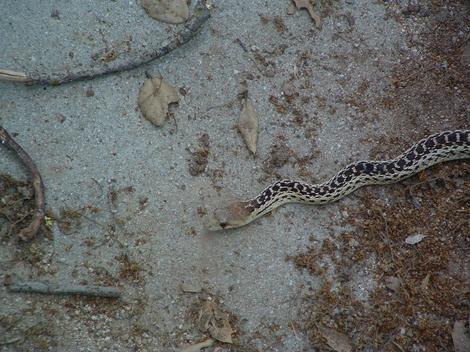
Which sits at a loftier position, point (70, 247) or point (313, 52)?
point (313, 52)

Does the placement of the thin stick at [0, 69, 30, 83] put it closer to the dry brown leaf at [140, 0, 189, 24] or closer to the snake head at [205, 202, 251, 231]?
the dry brown leaf at [140, 0, 189, 24]

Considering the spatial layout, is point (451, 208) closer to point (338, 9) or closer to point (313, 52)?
point (313, 52)

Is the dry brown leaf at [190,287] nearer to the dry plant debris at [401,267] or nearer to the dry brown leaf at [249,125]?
the dry plant debris at [401,267]

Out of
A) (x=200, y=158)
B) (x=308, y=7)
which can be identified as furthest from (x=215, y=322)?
(x=308, y=7)

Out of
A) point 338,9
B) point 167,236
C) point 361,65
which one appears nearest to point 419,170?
point 361,65

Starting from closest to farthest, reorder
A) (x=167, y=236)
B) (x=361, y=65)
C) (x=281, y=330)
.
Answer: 1. (x=281, y=330)
2. (x=167, y=236)
3. (x=361, y=65)
